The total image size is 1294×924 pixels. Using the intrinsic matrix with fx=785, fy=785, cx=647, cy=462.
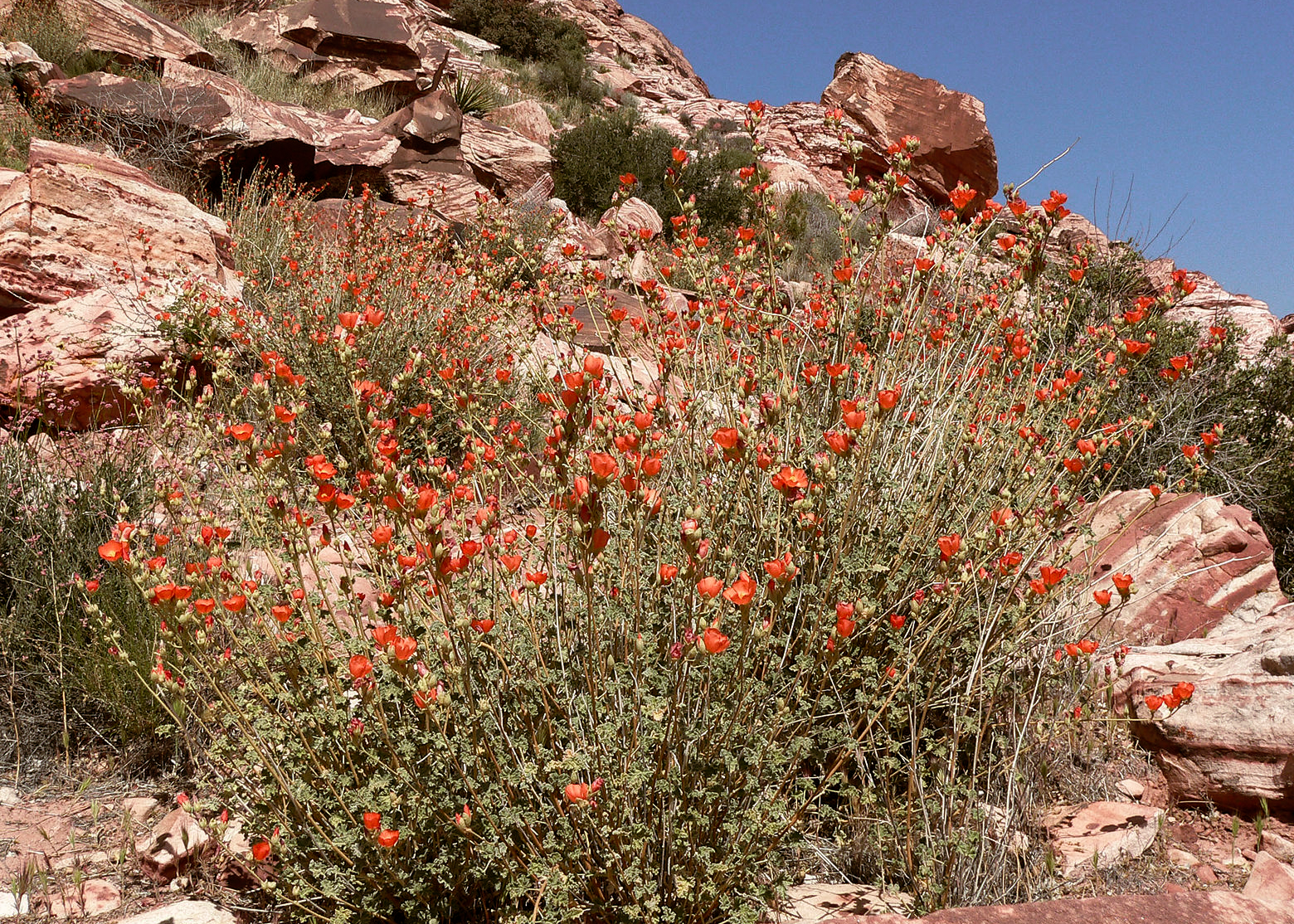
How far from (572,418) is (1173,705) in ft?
5.55

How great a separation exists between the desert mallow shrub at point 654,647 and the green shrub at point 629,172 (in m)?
9.87

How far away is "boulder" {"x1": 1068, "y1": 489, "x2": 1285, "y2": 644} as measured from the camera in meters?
3.19

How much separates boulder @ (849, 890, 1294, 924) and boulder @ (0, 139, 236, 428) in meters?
4.55

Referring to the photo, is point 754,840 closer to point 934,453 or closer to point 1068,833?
point 1068,833

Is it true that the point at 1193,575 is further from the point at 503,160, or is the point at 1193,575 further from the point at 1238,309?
the point at 1238,309

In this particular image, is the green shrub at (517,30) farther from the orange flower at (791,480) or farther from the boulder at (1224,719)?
the orange flower at (791,480)

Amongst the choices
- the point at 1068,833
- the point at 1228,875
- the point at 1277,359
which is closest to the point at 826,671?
the point at 1068,833

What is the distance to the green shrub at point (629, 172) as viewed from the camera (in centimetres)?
1237

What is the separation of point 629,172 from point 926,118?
37.3ft

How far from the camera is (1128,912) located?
146 centimetres

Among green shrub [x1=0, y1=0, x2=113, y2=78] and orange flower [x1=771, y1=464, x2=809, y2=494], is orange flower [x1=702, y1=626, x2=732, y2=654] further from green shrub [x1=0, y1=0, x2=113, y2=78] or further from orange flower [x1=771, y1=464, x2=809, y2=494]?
green shrub [x1=0, y1=0, x2=113, y2=78]

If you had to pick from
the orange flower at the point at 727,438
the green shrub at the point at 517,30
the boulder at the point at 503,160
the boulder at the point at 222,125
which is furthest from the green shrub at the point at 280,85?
the orange flower at the point at 727,438

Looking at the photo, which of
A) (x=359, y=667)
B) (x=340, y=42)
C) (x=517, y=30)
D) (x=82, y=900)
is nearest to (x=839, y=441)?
(x=359, y=667)

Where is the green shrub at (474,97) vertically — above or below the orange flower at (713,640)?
above
